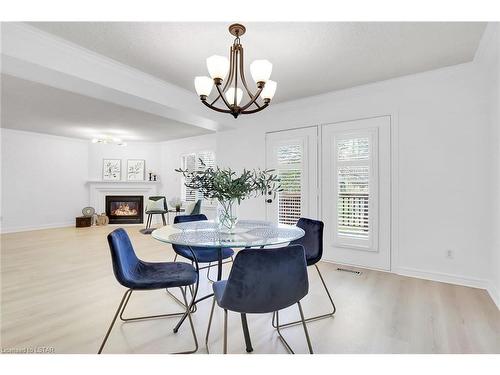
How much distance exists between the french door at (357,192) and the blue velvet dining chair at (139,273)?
2.40m

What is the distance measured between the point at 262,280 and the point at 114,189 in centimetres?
733

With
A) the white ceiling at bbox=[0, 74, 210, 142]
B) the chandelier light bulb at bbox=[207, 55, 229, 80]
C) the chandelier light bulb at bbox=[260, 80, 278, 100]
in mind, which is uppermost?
the white ceiling at bbox=[0, 74, 210, 142]

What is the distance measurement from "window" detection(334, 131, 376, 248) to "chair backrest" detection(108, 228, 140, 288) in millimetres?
2720

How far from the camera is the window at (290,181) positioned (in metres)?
4.12

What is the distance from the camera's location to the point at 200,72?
3107 millimetres

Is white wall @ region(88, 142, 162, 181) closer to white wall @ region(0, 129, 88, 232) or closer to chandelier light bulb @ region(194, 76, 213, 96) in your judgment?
white wall @ region(0, 129, 88, 232)

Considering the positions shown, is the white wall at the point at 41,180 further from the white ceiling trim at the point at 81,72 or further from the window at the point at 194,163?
the white ceiling trim at the point at 81,72

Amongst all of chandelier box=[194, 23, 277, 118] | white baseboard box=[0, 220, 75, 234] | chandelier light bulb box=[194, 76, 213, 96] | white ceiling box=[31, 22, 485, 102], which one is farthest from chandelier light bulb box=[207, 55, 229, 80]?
white baseboard box=[0, 220, 75, 234]

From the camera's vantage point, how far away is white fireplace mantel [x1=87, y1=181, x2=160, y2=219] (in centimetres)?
749

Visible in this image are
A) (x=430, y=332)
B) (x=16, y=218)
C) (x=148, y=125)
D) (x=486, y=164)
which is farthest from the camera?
(x=16, y=218)
